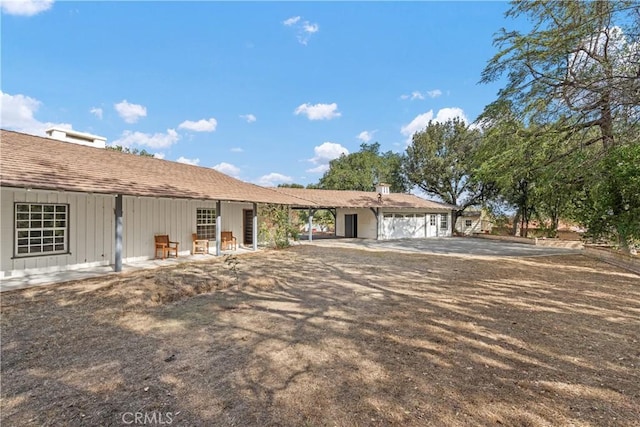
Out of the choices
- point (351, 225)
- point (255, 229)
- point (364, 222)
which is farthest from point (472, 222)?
point (255, 229)

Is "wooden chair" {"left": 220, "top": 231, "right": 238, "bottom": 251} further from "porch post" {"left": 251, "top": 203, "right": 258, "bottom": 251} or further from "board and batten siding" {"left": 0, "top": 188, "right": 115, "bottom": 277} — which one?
"board and batten siding" {"left": 0, "top": 188, "right": 115, "bottom": 277}

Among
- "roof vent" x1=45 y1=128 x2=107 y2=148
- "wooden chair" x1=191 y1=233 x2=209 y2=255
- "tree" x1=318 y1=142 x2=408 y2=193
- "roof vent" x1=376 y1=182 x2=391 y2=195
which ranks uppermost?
"tree" x1=318 y1=142 x2=408 y2=193

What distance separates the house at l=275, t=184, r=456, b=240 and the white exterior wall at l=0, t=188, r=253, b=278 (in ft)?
30.8

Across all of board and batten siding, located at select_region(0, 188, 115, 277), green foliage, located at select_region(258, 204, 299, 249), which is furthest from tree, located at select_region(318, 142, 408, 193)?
board and batten siding, located at select_region(0, 188, 115, 277)

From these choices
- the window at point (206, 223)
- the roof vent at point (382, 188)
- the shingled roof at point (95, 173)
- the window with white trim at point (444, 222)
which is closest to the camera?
the shingled roof at point (95, 173)

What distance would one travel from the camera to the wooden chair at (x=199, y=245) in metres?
11.7

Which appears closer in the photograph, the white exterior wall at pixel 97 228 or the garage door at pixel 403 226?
the white exterior wall at pixel 97 228

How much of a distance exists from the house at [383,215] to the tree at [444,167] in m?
2.99

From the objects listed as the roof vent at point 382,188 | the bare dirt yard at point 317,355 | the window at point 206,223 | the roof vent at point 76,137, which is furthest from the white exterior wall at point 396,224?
the roof vent at point 76,137

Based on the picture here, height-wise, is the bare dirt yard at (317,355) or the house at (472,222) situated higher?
the house at (472,222)

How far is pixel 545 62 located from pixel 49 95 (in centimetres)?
1923

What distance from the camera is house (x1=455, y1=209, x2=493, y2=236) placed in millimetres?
27875

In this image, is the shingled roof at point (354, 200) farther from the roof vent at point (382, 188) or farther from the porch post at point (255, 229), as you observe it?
the porch post at point (255, 229)

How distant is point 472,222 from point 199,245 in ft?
80.6
